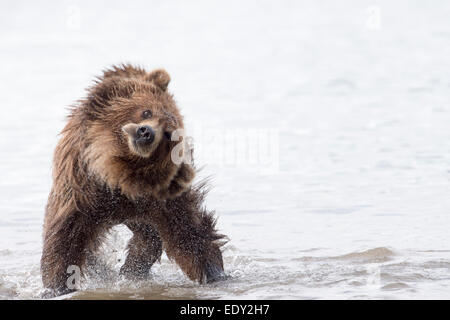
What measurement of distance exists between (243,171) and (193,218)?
5.26 metres

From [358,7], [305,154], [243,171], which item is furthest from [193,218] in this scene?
[358,7]

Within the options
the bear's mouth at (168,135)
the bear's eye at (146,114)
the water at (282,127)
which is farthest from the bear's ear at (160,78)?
the water at (282,127)

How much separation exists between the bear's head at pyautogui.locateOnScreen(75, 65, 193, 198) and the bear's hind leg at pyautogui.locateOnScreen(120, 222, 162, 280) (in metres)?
1.04

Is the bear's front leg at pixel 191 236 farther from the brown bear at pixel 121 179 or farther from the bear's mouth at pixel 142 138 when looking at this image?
the bear's mouth at pixel 142 138

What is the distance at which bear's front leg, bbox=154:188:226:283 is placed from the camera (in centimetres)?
672

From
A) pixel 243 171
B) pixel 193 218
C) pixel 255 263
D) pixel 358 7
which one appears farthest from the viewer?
pixel 358 7

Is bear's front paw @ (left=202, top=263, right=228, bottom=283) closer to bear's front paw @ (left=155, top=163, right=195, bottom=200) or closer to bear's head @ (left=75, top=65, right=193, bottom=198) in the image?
bear's front paw @ (left=155, top=163, right=195, bottom=200)

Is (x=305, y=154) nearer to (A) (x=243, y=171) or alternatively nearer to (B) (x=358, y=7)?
(A) (x=243, y=171)

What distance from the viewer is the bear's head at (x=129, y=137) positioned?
602 cm

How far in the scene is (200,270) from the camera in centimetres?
688

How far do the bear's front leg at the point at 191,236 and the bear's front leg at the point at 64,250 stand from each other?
1.94ft

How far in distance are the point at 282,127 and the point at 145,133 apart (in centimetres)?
919

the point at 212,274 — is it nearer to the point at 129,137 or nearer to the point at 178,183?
the point at 178,183

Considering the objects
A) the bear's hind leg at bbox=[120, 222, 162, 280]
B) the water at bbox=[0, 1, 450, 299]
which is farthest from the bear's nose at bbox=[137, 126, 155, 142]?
the bear's hind leg at bbox=[120, 222, 162, 280]
